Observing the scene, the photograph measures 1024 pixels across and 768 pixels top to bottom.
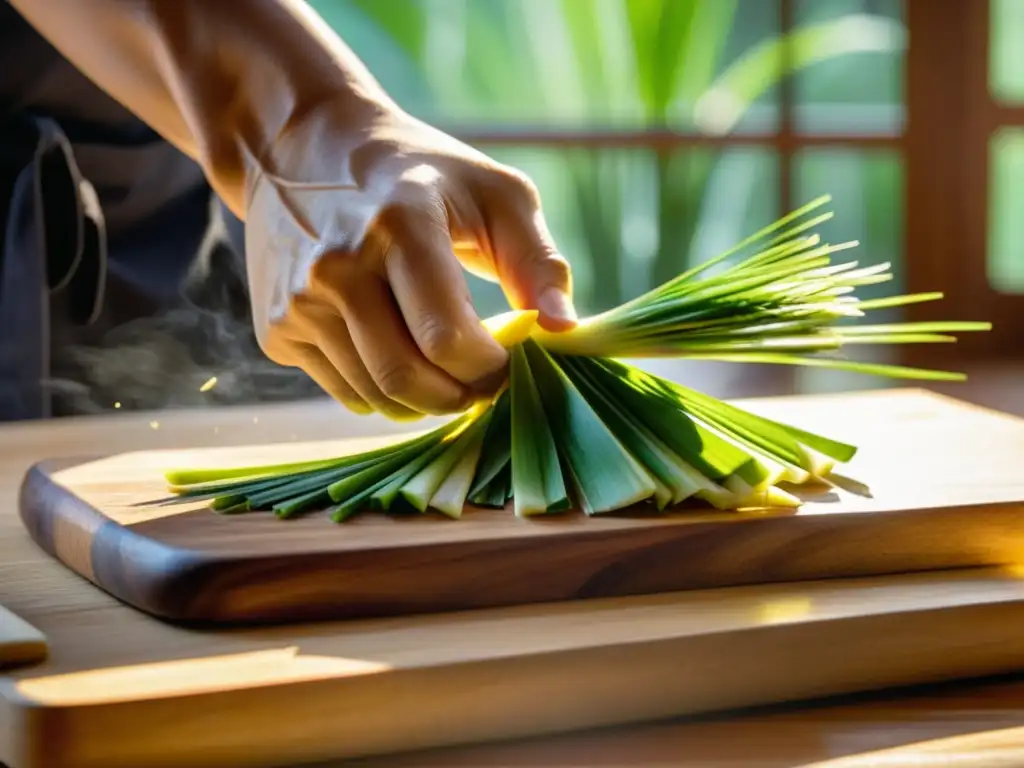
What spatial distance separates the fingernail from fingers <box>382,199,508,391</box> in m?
0.07

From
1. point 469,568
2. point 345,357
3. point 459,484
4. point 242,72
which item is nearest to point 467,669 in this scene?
point 469,568

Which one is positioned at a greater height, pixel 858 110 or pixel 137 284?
pixel 858 110

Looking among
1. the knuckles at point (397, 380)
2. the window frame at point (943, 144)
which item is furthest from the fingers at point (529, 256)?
the window frame at point (943, 144)

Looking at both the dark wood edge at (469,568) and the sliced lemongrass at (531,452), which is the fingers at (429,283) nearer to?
the sliced lemongrass at (531,452)

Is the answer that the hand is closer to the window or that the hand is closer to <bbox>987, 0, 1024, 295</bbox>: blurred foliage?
the window

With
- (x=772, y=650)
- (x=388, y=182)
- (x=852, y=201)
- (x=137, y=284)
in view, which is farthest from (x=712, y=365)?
(x=772, y=650)

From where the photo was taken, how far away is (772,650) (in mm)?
743

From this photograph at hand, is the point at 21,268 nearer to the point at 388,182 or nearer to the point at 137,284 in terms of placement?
the point at 137,284

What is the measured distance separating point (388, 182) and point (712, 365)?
2.04 meters

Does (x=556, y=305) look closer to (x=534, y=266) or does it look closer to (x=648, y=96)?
(x=534, y=266)

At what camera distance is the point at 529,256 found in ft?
3.35

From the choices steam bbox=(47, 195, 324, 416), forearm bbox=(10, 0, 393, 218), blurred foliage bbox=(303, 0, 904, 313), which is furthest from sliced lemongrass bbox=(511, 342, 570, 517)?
blurred foliage bbox=(303, 0, 904, 313)

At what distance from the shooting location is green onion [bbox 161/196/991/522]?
0.91 metres

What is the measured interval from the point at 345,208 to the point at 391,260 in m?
0.06
